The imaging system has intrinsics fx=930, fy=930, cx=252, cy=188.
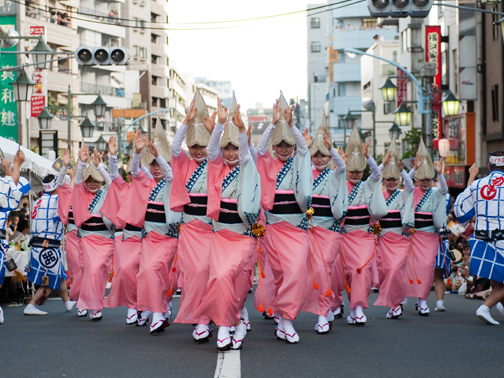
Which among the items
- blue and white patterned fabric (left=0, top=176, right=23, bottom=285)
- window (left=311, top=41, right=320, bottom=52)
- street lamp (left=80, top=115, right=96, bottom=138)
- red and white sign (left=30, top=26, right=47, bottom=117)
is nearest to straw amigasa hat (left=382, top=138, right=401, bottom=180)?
blue and white patterned fabric (left=0, top=176, right=23, bottom=285)

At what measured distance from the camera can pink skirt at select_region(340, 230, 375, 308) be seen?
10.5 metres

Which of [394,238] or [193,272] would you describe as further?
[394,238]

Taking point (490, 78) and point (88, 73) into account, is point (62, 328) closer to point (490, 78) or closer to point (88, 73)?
point (490, 78)

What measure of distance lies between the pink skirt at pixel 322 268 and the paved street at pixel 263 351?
12.1 inches

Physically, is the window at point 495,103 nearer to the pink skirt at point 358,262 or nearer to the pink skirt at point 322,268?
the pink skirt at point 358,262

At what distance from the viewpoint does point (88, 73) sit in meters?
61.3

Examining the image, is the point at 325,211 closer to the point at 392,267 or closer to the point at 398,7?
the point at 392,267

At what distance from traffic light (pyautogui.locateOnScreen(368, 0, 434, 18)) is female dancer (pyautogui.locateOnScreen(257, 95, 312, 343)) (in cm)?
639

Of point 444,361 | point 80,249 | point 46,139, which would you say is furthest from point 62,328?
point 46,139

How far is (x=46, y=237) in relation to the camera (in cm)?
1251

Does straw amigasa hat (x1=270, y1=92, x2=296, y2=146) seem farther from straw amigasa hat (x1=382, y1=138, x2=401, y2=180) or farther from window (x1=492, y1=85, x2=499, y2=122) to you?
window (x1=492, y1=85, x2=499, y2=122)

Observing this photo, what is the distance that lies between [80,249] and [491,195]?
5.02m

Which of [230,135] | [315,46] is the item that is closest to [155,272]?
[230,135]

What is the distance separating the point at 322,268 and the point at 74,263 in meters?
3.71
